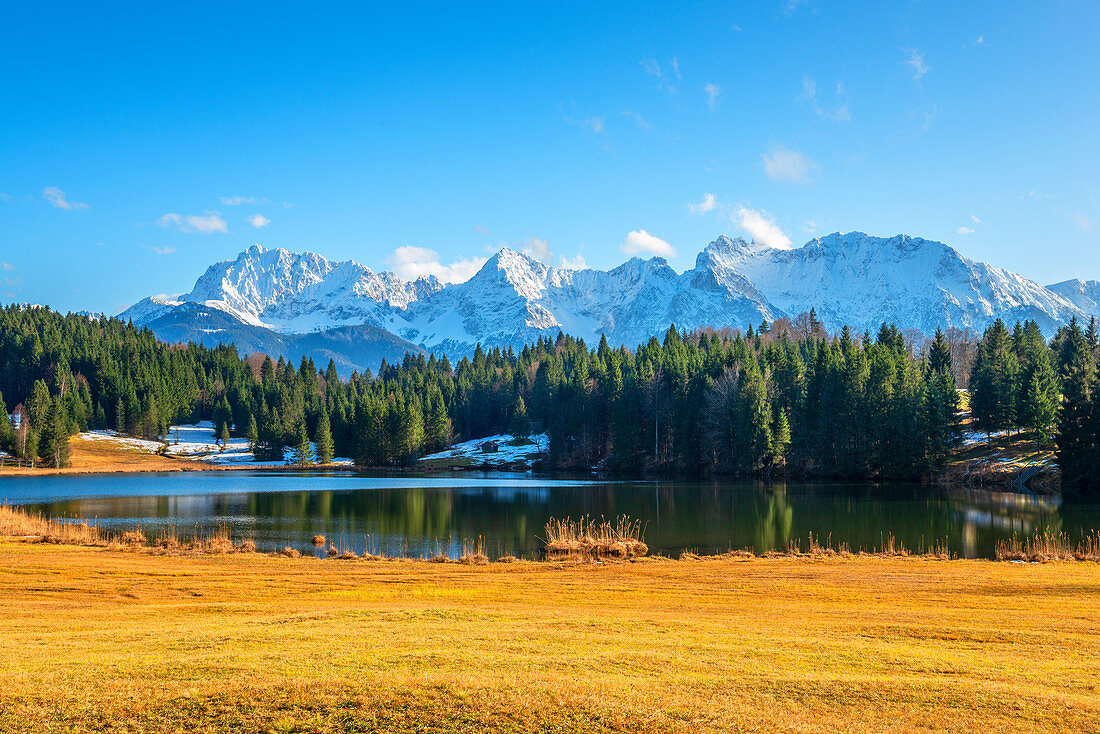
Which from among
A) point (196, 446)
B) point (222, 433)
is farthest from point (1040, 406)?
point (222, 433)

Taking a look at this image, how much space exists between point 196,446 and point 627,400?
86195 mm

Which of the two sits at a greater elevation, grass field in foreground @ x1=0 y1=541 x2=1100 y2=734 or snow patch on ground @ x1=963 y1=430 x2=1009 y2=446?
snow patch on ground @ x1=963 y1=430 x2=1009 y2=446

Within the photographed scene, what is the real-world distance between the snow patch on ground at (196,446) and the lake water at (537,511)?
48.0m

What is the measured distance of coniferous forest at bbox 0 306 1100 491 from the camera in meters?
81.5

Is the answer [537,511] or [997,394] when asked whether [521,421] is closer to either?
→ [997,394]

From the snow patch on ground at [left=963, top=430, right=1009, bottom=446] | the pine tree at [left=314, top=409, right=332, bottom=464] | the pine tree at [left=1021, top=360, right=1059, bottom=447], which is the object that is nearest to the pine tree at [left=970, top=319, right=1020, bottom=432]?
the snow patch on ground at [left=963, top=430, right=1009, bottom=446]

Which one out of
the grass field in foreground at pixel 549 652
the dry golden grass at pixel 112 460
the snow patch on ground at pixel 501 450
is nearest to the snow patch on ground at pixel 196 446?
the dry golden grass at pixel 112 460

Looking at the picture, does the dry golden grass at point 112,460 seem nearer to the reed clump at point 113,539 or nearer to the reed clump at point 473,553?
the reed clump at point 113,539

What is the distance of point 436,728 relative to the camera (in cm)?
906

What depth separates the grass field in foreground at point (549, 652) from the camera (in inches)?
372

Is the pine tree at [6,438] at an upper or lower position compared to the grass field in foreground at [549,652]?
upper

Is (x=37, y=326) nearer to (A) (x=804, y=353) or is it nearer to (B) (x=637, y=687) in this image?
(A) (x=804, y=353)

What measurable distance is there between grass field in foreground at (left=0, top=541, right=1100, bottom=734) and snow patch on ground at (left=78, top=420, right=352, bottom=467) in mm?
115192

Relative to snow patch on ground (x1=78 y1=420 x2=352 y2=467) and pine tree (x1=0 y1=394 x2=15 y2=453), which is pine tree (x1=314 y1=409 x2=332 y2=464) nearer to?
snow patch on ground (x1=78 y1=420 x2=352 y2=467)
